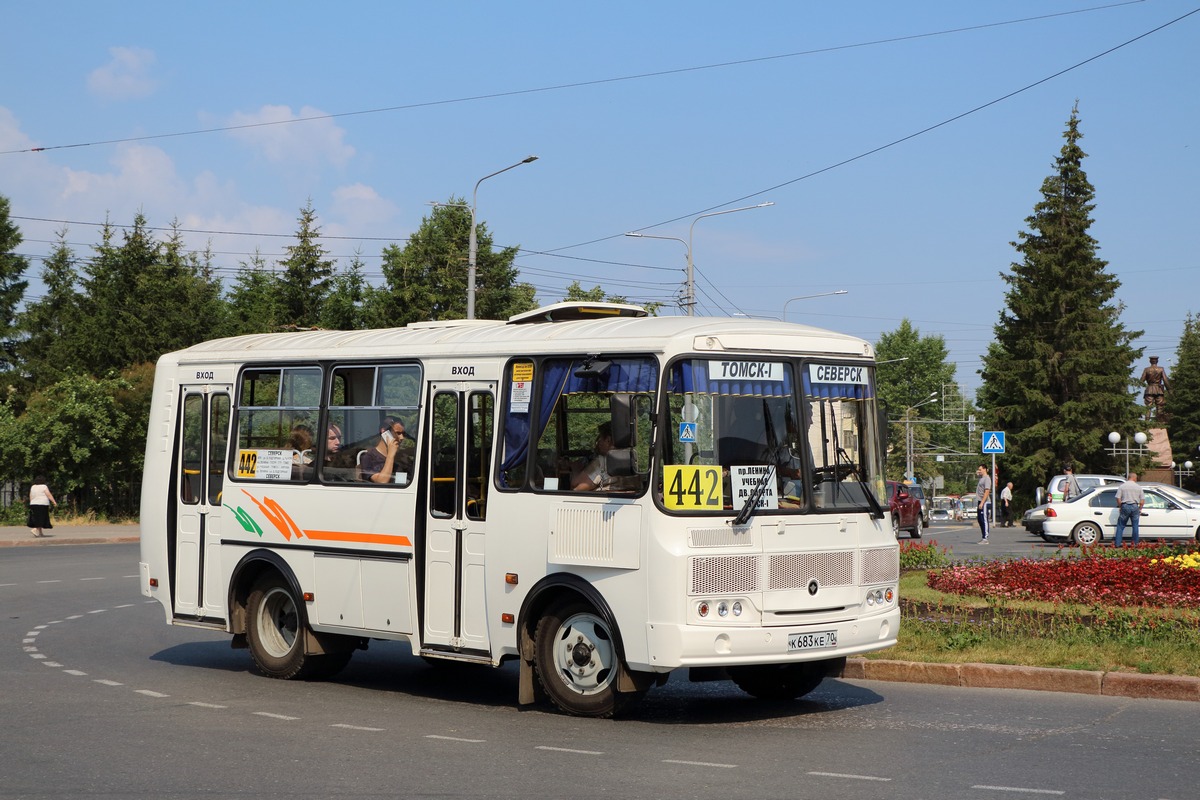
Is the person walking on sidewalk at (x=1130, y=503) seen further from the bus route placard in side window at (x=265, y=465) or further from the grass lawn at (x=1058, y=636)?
the bus route placard in side window at (x=265, y=465)

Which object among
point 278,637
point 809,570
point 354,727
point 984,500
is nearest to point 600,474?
point 809,570

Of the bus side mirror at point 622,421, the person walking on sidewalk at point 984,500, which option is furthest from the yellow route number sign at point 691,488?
the person walking on sidewalk at point 984,500

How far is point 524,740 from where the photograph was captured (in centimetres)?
961

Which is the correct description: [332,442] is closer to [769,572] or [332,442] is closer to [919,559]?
[769,572]

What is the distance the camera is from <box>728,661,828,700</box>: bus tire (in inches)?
443

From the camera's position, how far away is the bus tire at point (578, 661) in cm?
1027

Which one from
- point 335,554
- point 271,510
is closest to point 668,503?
point 335,554

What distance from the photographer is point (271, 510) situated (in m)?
12.9

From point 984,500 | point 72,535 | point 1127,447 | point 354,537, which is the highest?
point 1127,447

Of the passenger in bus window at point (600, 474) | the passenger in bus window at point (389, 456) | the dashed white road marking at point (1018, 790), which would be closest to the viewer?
the dashed white road marking at point (1018, 790)

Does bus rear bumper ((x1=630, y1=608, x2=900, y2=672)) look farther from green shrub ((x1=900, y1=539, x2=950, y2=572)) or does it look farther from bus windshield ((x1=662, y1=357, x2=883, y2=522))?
green shrub ((x1=900, y1=539, x2=950, y2=572))

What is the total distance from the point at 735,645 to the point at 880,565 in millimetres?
1564

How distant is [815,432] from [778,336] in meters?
0.74

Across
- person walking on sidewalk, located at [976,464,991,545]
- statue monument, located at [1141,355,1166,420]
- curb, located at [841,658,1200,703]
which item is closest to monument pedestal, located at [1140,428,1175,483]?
statue monument, located at [1141,355,1166,420]
